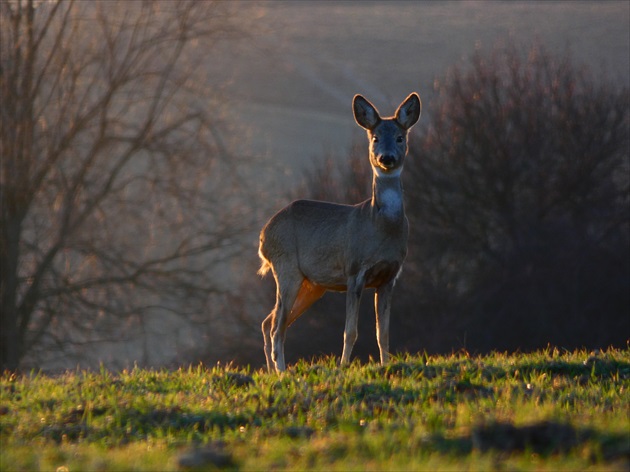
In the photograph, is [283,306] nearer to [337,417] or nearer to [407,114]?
[407,114]

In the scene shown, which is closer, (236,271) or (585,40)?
(236,271)

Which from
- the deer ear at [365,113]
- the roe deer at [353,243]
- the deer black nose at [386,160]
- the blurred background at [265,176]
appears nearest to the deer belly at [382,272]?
the roe deer at [353,243]

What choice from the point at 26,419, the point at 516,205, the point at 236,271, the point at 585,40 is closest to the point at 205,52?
the point at 236,271

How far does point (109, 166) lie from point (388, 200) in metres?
21.7

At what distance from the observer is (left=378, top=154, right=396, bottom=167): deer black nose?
1099 centimetres

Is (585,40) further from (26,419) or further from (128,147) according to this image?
(26,419)

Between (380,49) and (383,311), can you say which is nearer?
(383,311)

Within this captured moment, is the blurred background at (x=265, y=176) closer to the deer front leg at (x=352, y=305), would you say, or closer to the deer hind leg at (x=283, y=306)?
the deer hind leg at (x=283, y=306)

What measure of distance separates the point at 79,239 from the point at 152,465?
25.0m

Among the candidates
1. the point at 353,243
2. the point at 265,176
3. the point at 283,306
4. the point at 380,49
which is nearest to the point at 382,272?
the point at 353,243

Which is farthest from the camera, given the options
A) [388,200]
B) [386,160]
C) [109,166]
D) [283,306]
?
[109,166]

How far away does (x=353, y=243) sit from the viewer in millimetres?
11172

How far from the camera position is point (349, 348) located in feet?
36.9

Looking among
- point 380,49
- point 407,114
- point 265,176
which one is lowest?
point 265,176
